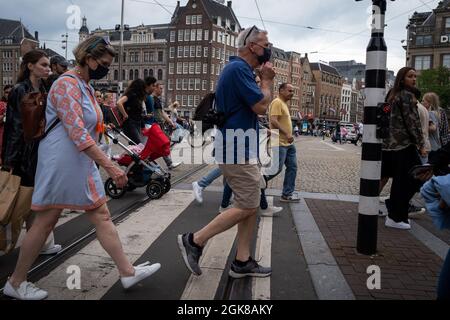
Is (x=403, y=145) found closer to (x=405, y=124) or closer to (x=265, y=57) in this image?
(x=405, y=124)

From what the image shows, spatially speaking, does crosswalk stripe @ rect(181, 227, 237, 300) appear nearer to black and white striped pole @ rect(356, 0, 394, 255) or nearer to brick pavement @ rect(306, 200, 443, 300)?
brick pavement @ rect(306, 200, 443, 300)

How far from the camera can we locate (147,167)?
651 cm

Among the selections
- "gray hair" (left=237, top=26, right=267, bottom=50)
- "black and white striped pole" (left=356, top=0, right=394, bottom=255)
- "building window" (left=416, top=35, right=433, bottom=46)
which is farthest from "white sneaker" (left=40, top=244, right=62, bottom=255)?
"building window" (left=416, top=35, right=433, bottom=46)

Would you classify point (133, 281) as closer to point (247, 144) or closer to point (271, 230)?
point (247, 144)

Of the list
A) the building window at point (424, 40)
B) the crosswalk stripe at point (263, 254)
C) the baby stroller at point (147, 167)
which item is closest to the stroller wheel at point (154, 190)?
the baby stroller at point (147, 167)

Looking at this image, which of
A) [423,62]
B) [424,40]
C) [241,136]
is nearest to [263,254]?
[241,136]

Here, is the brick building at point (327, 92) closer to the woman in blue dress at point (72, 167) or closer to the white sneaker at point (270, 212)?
the white sneaker at point (270, 212)

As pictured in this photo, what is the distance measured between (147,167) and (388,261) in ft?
12.4

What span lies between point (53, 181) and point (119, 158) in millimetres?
3978

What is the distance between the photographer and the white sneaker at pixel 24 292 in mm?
2889

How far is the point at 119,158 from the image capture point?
22.2 feet

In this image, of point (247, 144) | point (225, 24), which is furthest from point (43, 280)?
point (225, 24)

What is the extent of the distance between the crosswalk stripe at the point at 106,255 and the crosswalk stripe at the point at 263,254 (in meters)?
1.08

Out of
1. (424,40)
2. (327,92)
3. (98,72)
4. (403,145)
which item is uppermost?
(424,40)
